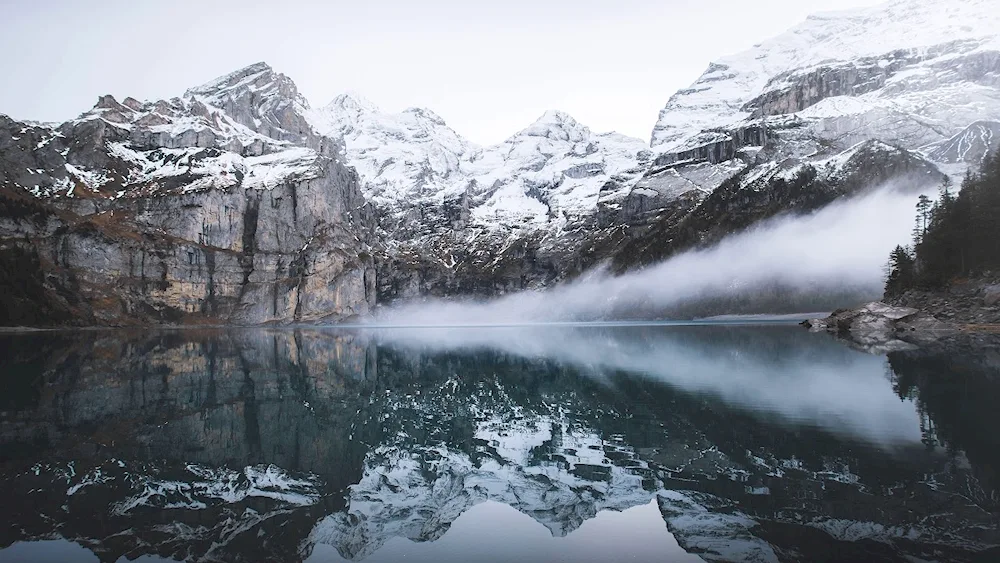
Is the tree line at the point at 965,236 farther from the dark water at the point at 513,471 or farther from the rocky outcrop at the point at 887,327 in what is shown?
the dark water at the point at 513,471

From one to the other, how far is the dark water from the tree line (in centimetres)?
5090

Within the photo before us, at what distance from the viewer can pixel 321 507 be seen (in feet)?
56.6

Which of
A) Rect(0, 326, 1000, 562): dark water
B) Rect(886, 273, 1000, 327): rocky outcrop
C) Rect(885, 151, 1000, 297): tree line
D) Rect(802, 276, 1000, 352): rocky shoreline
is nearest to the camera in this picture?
Rect(0, 326, 1000, 562): dark water

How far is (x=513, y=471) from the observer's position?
21.7 meters

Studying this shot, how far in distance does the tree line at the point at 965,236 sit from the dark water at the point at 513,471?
50901 millimetres

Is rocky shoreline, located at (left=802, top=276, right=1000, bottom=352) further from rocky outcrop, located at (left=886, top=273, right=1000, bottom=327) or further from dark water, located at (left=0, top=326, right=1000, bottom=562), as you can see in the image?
dark water, located at (left=0, top=326, right=1000, bottom=562)

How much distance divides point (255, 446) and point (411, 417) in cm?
959

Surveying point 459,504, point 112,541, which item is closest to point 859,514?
point 459,504

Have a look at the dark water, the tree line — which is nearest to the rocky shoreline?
the tree line

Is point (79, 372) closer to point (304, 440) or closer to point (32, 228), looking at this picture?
point (304, 440)

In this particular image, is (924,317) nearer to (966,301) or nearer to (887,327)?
(887,327)

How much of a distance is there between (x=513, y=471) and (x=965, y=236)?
92.7 m

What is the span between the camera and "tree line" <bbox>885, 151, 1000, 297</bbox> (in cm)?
7762

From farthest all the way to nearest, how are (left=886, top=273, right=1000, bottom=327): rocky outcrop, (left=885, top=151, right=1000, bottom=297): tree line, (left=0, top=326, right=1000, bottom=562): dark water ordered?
(left=885, top=151, right=1000, bottom=297): tree line
(left=886, top=273, right=1000, bottom=327): rocky outcrop
(left=0, top=326, right=1000, bottom=562): dark water
